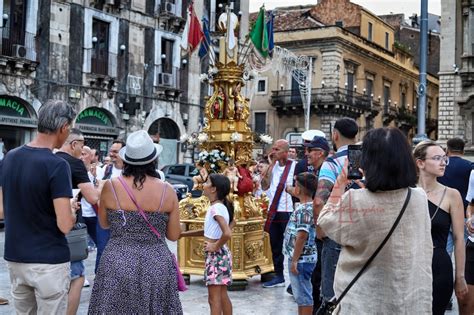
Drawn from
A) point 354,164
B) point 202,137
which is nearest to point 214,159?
point 202,137

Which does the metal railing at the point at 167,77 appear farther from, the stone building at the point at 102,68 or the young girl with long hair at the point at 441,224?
the young girl with long hair at the point at 441,224

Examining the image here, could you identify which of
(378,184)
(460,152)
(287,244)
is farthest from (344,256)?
(460,152)

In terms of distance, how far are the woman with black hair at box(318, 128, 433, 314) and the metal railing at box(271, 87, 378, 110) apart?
3712 cm

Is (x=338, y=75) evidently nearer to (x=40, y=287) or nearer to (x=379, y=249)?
(x=40, y=287)

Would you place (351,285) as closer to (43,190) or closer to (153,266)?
(153,266)

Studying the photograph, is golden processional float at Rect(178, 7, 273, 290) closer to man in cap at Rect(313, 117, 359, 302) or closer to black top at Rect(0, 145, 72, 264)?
man in cap at Rect(313, 117, 359, 302)

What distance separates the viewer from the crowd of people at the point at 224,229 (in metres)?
3.11

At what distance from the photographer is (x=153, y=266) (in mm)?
4078

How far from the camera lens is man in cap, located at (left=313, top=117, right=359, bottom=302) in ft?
15.6

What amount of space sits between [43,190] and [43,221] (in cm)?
20

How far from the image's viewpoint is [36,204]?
4.03m

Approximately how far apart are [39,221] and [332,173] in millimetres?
2157

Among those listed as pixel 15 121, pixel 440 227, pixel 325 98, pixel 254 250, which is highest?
pixel 325 98

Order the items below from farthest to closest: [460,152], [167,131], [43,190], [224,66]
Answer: [167,131]
[224,66]
[460,152]
[43,190]
